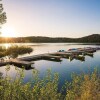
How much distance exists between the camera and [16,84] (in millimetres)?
7055

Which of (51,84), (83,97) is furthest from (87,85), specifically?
(51,84)

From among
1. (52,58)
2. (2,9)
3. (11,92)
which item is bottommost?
(52,58)

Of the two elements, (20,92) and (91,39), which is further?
(91,39)

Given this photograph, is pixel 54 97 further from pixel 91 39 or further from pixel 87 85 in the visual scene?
pixel 91 39

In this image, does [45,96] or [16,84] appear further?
[45,96]

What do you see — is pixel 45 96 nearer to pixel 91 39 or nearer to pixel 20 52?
pixel 20 52

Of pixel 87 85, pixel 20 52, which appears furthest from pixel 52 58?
pixel 87 85

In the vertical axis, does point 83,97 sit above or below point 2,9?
below

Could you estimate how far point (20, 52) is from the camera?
59625 mm

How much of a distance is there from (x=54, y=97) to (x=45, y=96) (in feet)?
1.29

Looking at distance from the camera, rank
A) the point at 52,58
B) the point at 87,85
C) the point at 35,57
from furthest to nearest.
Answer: the point at 52,58
the point at 35,57
the point at 87,85

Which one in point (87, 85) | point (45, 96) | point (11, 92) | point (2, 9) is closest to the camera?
point (11, 92)

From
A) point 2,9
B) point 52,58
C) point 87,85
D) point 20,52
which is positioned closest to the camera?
point 87,85

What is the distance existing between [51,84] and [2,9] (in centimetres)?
3012
